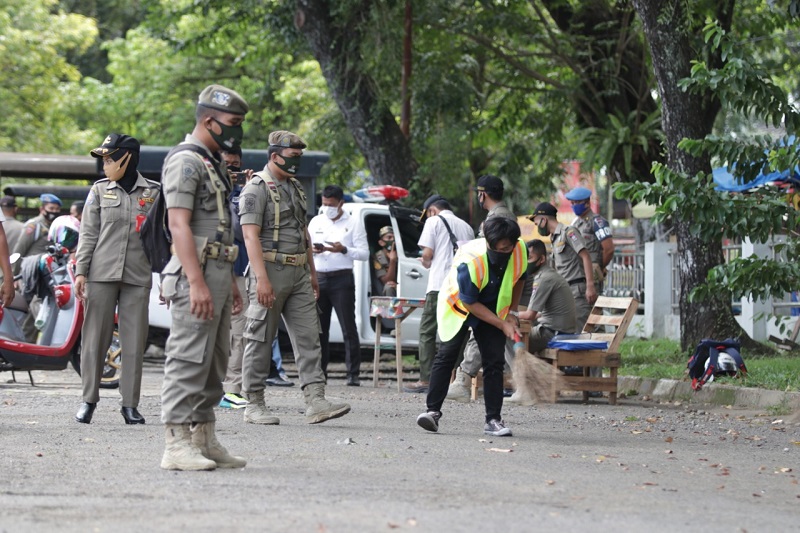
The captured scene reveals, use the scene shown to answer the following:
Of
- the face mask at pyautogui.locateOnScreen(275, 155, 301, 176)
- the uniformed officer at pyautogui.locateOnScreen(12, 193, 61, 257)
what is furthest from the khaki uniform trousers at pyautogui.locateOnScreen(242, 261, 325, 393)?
the uniformed officer at pyautogui.locateOnScreen(12, 193, 61, 257)

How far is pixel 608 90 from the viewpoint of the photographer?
20438 millimetres

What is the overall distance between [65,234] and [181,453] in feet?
24.1

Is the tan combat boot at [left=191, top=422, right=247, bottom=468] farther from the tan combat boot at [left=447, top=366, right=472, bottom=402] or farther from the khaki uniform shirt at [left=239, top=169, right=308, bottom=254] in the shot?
the tan combat boot at [left=447, top=366, right=472, bottom=402]

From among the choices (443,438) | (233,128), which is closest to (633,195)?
(443,438)

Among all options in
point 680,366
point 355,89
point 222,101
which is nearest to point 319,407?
point 222,101

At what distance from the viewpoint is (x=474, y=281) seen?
29.1ft

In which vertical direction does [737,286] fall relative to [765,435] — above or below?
above

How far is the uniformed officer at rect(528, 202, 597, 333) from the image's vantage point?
13414 mm

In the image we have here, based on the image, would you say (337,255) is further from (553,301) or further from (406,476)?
(406,476)

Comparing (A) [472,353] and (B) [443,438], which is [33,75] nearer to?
(A) [472,353]

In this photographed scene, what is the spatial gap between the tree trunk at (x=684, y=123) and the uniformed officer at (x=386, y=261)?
3.35 metres

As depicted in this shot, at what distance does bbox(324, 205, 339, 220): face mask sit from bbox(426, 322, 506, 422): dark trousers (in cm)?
509

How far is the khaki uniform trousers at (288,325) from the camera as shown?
9.23 meters

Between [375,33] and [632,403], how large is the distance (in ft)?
29.2
